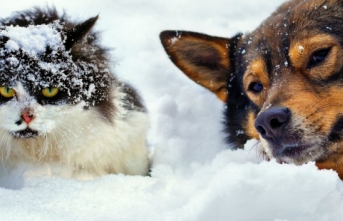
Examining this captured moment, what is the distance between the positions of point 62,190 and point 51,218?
62cm

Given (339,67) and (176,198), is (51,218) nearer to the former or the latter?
(176,198)

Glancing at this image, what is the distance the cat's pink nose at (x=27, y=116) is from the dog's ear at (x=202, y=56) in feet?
3.98

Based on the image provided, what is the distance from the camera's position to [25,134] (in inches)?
120

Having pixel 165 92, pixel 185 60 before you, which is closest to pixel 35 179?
pixel 185 60

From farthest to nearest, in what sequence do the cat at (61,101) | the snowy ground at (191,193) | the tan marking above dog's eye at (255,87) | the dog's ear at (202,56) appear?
the dog's ear at (202,56) → the tan marking above dog's eye at (255,87) → the cat at (61,101) → the snowy ground at (191,193)

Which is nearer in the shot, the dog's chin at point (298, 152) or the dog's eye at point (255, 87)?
the dog's chin at point (298, 152)

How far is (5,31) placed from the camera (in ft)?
10.4

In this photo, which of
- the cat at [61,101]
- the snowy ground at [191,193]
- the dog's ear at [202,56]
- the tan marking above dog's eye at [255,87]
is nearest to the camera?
the snowy ground at [191,193]

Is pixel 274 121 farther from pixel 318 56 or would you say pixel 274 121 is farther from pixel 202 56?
pixel 202 56

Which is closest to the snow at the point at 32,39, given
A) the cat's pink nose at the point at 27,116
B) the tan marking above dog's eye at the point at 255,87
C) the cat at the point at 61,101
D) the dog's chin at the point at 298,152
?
the cat at the point at 61,101

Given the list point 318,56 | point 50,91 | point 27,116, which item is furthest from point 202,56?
point 27,116

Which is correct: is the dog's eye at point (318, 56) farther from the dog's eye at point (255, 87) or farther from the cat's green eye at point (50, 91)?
the cat's green eye at point (50, 91)

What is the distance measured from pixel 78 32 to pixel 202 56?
102 cm

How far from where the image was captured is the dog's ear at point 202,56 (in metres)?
3.62
